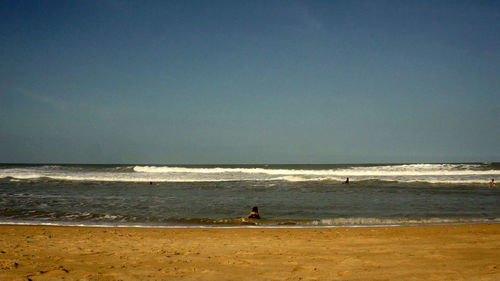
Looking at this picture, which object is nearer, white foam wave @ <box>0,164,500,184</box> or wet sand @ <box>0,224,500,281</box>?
wet sand @ <box>0,224,500,281</box>

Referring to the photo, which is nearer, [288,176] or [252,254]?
[252,254]

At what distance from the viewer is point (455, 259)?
23.0 ft

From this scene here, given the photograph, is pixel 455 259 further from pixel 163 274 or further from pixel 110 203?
pixel 110 203

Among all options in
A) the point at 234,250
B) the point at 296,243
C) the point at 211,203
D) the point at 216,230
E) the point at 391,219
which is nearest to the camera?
the point at 234,250

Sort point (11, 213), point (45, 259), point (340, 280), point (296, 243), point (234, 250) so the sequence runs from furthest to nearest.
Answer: point (11, 213)
point (296, 243)
point (234, 250)
point (45, 259)
point (340, 280)

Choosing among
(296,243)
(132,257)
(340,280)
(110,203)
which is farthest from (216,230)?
(110,203)

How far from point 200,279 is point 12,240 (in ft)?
18.7

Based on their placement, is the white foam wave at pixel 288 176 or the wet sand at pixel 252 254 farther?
the white foam wave at pixel 288 176

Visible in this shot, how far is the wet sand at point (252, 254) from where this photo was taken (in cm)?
600

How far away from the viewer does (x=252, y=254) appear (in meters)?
7.47

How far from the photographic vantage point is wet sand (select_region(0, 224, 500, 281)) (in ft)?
19.7

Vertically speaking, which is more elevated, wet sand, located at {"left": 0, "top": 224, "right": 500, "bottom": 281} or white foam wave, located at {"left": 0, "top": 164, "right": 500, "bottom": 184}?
white foam wave, located at {"left": 0, "top": 164, "right": 500, "bottom": 184}

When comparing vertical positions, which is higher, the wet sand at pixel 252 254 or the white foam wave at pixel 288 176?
the white foam wave at pixel 288 176

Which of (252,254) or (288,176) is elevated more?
(288,176)
